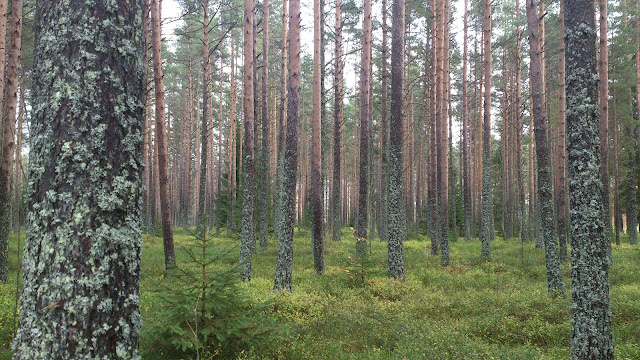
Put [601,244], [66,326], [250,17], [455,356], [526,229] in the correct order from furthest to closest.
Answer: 1. [526,229]
2. [250,17]
3. [455,356]
4. [601,244]
5. [66,326]

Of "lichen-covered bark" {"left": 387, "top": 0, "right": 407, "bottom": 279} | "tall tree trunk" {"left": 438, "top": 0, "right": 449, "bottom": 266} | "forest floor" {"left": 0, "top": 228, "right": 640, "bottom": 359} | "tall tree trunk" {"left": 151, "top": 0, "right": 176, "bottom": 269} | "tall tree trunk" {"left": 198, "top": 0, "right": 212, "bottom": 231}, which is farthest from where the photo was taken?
"tall tree trunk" {"left": 198, "top": 0, "right": 212, "bottom": 231}

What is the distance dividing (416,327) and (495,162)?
31678mm

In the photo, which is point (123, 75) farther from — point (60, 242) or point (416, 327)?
point (416, 327)

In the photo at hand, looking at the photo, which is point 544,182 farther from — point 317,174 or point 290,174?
point 317,174

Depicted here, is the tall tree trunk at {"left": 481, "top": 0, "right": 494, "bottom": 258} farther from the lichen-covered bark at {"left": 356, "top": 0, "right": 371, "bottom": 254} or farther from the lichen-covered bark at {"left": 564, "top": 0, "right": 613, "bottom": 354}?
the lichen-covered bark at {"left": 564, "top": 0, "right": 613, "bottom": 354}

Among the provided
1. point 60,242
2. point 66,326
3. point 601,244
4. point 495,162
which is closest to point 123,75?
point 60,242

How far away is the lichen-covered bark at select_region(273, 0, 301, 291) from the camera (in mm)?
9273

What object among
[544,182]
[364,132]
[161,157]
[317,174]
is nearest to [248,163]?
[317,174]

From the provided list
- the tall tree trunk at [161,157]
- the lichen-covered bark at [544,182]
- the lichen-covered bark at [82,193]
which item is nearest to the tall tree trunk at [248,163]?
the tall tree trunk at [161,157]

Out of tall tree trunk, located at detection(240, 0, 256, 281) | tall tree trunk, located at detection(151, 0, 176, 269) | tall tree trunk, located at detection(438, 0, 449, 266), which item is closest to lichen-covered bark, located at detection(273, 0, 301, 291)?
tall tree trunk, located at detection(240, 0, 256, 281)

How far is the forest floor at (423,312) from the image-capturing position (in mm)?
5340

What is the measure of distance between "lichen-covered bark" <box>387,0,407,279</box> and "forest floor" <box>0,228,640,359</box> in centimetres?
74

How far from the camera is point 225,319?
4801 mm

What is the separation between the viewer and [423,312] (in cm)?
788
